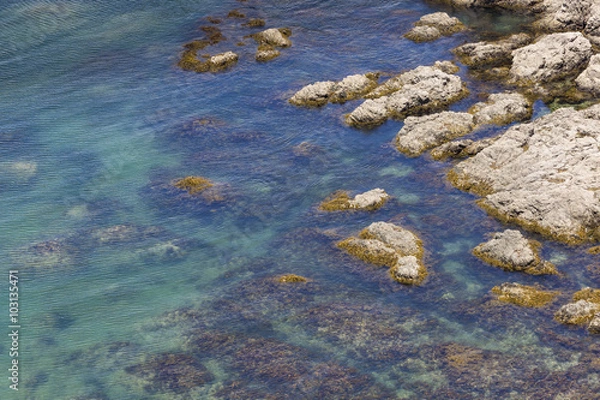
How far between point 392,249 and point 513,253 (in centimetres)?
829

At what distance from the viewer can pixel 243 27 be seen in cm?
8500

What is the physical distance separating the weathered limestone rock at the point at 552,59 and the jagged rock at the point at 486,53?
2.72m

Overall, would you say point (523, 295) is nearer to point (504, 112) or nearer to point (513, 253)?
point (513, 253)

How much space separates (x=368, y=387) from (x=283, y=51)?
4856 cm

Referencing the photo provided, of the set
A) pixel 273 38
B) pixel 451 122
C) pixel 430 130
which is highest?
pixel 273 38

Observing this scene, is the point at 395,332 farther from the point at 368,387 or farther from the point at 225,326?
the point at 225,326

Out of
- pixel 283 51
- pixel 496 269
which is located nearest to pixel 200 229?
pixel 496 269

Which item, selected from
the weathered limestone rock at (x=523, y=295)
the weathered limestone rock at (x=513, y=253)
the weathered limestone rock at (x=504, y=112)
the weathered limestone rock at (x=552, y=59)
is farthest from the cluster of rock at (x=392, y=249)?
the weathered limestone rock at (x=552, y=59)

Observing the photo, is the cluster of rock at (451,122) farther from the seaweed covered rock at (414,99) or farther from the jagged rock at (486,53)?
the jagged rock at (486,53)

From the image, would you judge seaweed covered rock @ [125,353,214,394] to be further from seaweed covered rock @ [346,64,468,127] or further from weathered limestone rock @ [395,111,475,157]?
seaweed covered rock @ [346,64,468,127]

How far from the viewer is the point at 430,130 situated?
61625mm

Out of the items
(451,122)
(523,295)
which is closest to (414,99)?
(451,122)

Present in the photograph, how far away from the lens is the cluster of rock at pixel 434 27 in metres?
79.4

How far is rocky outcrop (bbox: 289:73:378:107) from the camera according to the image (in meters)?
69.1
